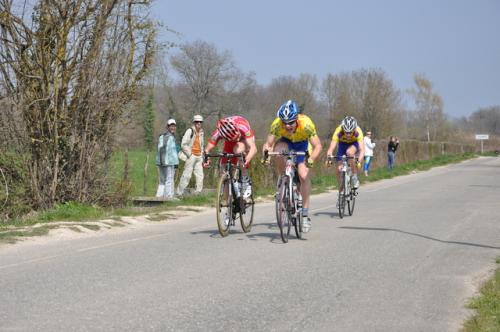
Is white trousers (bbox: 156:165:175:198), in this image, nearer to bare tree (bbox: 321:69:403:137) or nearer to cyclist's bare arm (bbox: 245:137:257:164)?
cyclist's bare arm (bbox: 245:137:257:164)

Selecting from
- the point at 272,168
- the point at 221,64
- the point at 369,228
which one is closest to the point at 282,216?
the point at 369,228

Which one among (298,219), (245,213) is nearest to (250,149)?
(245,213)

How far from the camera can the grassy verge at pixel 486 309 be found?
600cm

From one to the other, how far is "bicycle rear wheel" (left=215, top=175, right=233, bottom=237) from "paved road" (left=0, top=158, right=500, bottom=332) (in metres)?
0.23

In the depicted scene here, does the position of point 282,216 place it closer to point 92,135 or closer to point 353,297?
point 353,297

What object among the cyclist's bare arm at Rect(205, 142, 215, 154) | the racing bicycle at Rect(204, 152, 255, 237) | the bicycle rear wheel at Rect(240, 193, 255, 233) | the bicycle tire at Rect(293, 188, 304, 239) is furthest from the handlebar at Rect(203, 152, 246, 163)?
the bicycle tire at Rect(293, 188, 304, 239)

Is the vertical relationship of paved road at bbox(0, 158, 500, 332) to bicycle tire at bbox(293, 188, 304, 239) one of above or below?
below

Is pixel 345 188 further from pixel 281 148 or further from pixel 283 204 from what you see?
pixel 283 204

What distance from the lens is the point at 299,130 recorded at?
1149 cm

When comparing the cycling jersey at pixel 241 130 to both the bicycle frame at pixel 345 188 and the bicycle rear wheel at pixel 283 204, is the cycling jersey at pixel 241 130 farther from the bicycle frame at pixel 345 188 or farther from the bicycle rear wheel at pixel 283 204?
the bicycle frame at pixel 345 188

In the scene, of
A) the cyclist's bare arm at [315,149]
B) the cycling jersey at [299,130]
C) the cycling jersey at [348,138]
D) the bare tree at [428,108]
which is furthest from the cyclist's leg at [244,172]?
the bare tree at [428,108]

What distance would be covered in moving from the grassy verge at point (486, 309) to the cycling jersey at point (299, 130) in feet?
13.5

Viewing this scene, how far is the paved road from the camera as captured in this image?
19.9 feet

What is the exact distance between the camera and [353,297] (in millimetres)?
7098
